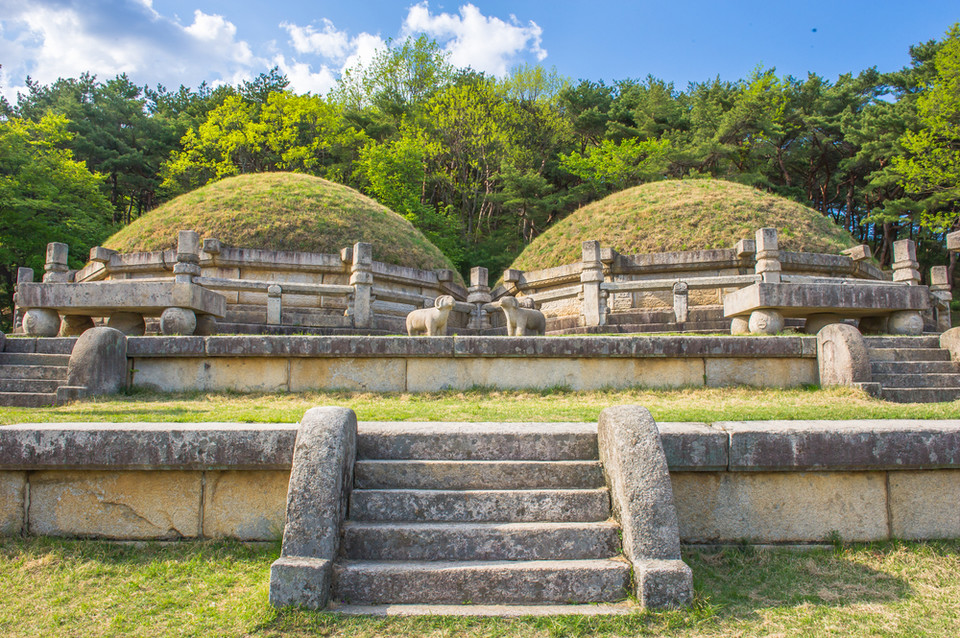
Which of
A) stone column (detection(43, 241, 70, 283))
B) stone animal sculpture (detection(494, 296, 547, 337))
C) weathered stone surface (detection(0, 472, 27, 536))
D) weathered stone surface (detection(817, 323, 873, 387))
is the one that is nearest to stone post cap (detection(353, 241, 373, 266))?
stone animal sculpture (detection(494, 296, 547, 337))

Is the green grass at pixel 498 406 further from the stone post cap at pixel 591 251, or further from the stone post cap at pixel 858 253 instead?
the stone post cap at pixel 858 253

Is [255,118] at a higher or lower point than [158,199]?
higher

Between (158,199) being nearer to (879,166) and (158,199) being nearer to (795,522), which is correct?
(795,522)

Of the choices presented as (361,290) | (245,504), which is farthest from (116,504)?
(361,290)

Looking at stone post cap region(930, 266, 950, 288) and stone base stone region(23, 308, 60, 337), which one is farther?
stone post cap region(930, 266, 950, 288)

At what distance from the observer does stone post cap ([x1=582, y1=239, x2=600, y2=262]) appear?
12.6 meters

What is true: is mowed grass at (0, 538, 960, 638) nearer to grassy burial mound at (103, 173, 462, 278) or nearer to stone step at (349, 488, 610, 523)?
stone step at (349, 488, 610, 523)

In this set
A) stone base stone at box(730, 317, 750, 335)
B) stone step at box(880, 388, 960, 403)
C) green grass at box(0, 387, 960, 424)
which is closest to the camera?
green grass at box(0, 387, 960, 424)

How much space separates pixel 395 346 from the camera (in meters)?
6.92

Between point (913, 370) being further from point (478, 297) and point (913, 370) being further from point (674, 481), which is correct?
point (478, 297)

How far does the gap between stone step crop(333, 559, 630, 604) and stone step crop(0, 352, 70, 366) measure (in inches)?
253

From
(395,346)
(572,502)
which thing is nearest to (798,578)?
(572,502)

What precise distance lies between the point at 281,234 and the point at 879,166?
31.4m

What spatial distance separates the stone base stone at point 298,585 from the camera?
9.49 feet
